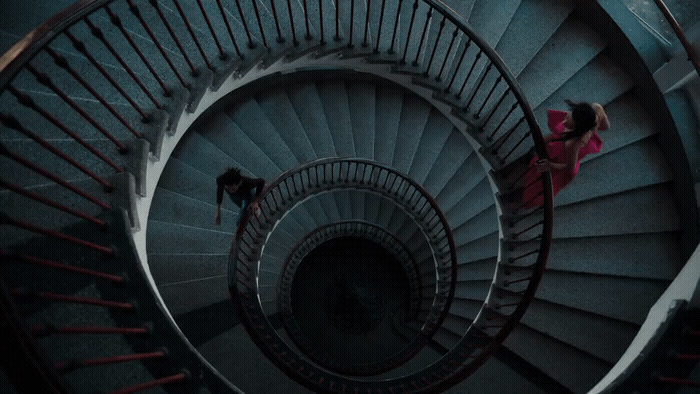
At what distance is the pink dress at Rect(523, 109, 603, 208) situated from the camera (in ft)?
17.1

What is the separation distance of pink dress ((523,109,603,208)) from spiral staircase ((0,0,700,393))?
291mm

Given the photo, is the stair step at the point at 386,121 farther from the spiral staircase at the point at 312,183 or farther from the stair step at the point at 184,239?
the stair step at the point at 184,239

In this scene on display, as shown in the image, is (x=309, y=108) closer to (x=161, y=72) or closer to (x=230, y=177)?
(x=230, y=177)

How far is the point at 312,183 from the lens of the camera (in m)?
8.30

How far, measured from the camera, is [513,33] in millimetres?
6543

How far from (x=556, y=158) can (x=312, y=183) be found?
4.32m

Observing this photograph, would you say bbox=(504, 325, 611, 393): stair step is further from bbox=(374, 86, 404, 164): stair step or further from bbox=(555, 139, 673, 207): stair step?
bbox=(374, 86, 404, 164): stair step

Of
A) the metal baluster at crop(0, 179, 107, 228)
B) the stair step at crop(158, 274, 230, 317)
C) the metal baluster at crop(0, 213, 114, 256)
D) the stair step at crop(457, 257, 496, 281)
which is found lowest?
the stair step at crop(158, 274, 230, 317)

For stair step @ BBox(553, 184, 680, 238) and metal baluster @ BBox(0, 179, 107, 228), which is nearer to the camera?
metal baluster @ BBox(0, 179, 107, 228)

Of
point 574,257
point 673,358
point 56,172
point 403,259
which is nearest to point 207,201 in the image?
point 56,172

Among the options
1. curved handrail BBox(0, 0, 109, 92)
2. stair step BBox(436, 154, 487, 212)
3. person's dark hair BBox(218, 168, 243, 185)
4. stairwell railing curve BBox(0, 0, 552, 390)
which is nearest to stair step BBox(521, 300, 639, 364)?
stairwell railing curve BBox(0, 0, 552, 390)

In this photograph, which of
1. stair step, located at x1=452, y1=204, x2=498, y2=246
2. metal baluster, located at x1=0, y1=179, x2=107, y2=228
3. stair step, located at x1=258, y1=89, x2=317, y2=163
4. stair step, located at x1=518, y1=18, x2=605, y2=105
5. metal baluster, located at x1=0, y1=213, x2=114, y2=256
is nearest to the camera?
metal baluster, located at x1=0, y1=213, x2=114, y2=256

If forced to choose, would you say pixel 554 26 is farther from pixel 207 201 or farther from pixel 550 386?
pixel 207 201

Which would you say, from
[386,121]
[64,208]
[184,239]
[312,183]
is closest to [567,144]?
[386,121]
